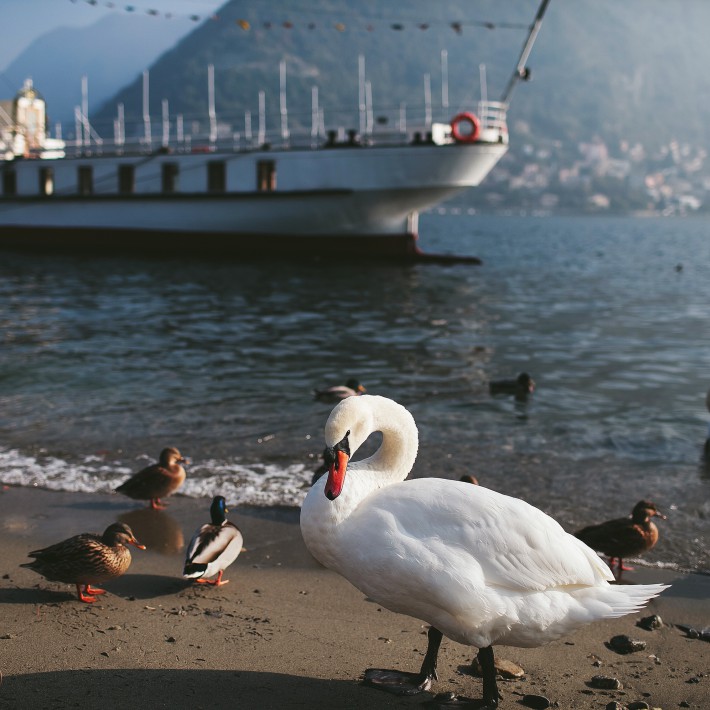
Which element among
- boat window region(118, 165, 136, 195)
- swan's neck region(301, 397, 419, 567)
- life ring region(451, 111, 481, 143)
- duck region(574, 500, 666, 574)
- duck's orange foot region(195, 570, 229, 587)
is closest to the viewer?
swan's neck region(301, 397, 419, 567)

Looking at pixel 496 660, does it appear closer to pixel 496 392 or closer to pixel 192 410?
pixel 192 410

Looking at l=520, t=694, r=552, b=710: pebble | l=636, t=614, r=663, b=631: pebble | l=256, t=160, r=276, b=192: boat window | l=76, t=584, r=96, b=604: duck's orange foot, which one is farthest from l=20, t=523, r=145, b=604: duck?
l=256, t=160, r=276, b=192: boat window

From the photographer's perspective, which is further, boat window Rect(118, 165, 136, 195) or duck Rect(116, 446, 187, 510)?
boat window Rect(118, 165, 136, 195)

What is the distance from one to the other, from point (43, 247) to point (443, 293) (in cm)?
2363

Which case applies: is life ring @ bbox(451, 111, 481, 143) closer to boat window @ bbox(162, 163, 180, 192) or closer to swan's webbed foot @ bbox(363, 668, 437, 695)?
boat window @ bbox(162, 163, 180, 192)

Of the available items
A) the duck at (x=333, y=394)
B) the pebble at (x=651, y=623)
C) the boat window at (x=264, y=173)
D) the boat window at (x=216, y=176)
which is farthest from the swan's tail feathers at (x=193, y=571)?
the boat window at (x=216, y=176)

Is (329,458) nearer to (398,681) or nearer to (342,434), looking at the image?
(342,434)

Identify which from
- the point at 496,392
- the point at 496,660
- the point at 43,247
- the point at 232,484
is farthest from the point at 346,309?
the point at 43,247

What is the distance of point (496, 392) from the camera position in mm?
13672

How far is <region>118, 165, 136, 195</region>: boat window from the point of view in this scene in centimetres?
4247

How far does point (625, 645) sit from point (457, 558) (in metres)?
1.68

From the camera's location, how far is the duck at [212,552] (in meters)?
5.88

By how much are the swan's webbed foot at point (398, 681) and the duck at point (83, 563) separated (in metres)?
1.96

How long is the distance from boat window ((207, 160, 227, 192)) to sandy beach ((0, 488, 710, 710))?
3495 cm
